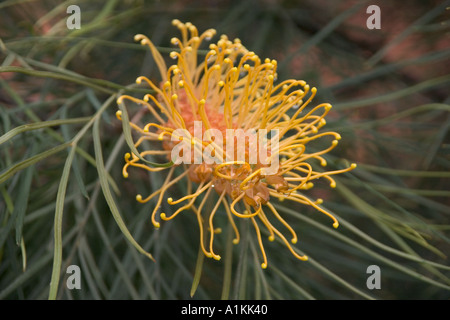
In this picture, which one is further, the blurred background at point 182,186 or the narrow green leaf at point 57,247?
the blurred background at point 182,186

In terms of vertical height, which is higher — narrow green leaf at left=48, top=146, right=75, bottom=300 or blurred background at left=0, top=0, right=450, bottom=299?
blurred background at left=0, top=0, right=450, bottom=299

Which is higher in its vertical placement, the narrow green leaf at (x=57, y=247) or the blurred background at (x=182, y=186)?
the blurred background at (x=182, y=186)

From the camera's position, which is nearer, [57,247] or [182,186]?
[57,247]

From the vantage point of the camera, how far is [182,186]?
536mm

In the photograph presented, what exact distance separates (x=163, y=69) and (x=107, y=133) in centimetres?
14

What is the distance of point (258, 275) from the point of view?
0.47m

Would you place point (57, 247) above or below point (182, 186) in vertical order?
below

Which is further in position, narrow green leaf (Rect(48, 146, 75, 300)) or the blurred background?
the blurred background

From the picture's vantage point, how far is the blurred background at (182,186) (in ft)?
1.54

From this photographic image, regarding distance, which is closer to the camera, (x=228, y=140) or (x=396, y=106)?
(x=228, y=140)

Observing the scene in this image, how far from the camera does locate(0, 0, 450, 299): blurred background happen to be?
469mm
